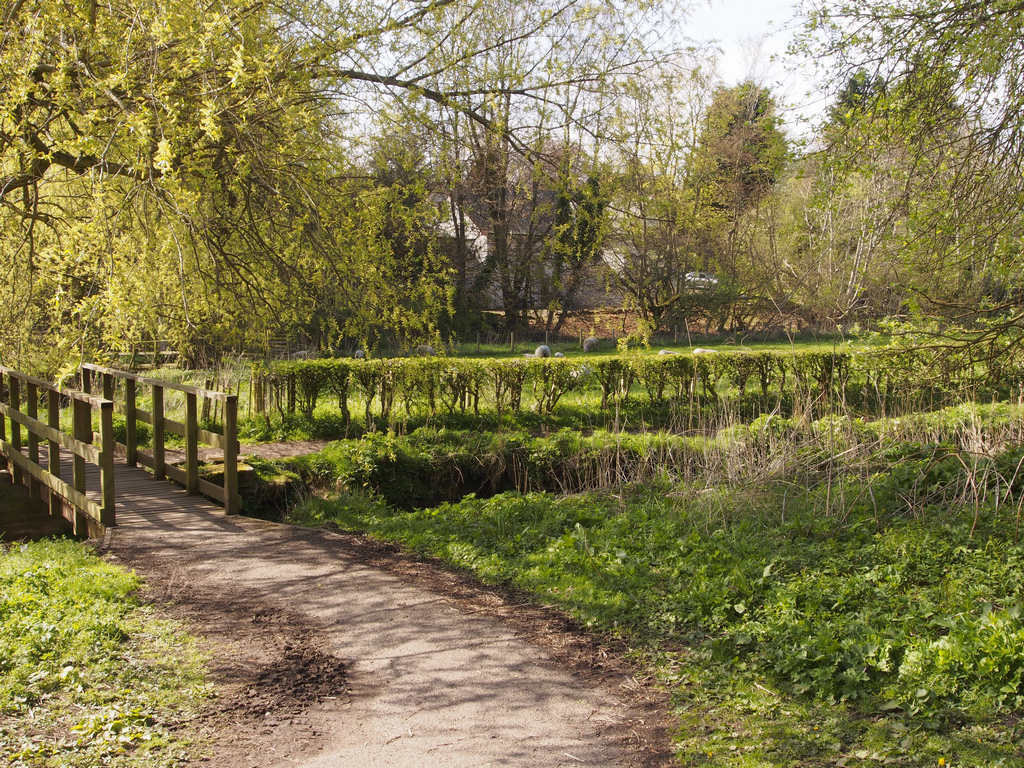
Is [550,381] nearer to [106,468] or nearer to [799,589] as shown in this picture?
[106,468]

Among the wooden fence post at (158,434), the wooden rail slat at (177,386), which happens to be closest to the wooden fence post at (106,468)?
the wooden rail slat at (177,386)

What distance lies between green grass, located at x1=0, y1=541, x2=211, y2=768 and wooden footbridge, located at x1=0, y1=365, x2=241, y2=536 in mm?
1504

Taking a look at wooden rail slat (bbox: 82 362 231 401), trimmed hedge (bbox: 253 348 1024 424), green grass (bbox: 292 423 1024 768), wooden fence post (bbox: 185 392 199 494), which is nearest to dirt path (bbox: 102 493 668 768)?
green grass (bbox: 292 423 1024 768)

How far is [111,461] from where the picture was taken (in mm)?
6660

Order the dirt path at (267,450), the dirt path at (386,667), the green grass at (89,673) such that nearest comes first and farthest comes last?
the green grass at (89,673) < the dirt path at (386,667) < the dirt path at (267,450)

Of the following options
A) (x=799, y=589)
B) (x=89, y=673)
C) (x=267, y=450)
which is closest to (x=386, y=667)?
(x=89, y=673)

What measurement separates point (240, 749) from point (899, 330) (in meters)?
5.79

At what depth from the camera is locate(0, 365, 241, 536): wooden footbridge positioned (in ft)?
22.0

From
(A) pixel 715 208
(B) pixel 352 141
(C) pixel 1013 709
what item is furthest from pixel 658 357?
(A) pixel 715 208

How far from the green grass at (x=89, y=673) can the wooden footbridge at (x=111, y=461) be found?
150 centimetres

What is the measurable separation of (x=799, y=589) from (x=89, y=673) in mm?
3882

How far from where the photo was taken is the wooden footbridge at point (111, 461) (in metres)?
6.71

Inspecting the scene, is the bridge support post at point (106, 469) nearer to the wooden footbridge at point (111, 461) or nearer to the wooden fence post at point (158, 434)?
the wooden footbridge at point (111, 461)

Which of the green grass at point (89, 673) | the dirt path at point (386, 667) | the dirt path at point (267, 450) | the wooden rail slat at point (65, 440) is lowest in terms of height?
the dirt path at point (386, 667)
